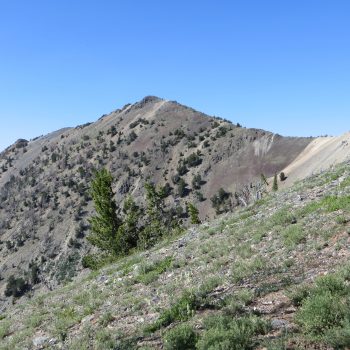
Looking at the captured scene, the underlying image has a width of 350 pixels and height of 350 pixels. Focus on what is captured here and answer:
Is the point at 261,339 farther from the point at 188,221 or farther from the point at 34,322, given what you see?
the point at 188,221

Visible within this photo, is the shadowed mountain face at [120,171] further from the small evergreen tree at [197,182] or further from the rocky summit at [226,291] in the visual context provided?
the rocky summit at [226,291]

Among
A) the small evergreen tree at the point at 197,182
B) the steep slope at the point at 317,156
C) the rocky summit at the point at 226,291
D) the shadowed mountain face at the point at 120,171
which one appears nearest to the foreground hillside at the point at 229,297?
the rocky summit at the point at 226,291

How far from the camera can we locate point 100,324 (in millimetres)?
12672

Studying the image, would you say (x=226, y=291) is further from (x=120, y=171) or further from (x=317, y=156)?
(x=120, y=171)

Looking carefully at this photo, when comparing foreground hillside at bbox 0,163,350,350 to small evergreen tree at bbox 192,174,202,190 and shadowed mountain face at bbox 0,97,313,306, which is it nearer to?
shadowed mountain face at bbox 0,97,313,306

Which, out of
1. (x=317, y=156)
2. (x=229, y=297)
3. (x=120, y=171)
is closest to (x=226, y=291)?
(x=229, y=297)

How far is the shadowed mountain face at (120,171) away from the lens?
385 ft

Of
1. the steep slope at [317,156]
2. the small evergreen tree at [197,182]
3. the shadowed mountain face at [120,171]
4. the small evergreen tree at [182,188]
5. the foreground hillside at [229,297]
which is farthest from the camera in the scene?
the small evergreen tree at [197,182]

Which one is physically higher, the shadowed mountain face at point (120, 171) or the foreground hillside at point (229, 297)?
the shadowed mountain face at point (120, 171)

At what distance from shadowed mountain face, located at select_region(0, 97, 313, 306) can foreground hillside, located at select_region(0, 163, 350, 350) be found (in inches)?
3234

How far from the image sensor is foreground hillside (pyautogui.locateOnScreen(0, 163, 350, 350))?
8.61m

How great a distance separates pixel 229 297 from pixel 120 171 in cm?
13272

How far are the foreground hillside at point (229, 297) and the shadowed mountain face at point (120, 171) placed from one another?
82154 mm

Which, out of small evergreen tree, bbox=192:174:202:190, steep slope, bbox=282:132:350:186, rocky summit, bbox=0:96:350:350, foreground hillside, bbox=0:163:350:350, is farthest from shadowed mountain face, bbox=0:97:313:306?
foreground hillside, bbox=0:163:350:350
